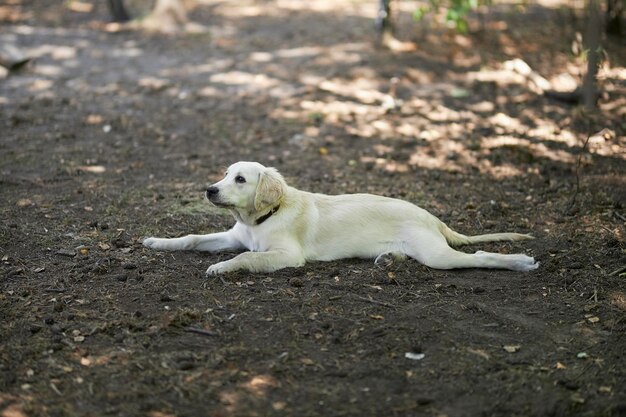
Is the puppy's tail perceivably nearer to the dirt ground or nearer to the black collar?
the dirt ground

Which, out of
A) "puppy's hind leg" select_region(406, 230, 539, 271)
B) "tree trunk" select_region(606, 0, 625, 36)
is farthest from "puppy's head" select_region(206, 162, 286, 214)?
"tree trunk" select_region(606, 0, 625, 36)

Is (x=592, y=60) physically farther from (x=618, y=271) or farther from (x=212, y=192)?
(x=212, y=192)

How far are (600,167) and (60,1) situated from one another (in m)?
14.3

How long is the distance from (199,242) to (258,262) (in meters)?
0.76

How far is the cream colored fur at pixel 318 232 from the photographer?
19.7ft

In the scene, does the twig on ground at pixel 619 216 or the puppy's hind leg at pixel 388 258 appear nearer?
the puppy's hind leg at pixel 388 258

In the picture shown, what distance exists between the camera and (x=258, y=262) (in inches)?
231

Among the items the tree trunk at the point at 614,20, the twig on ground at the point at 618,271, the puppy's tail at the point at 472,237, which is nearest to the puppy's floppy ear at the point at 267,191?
the puppy's tail at the point at 472,237

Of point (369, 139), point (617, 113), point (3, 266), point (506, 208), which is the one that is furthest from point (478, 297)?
point (617, 113)

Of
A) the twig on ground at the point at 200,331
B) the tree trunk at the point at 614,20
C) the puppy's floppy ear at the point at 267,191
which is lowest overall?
the twig on ground at the point at 200,331

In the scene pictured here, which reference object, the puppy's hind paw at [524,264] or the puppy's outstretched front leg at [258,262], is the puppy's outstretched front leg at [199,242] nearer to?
the puppy's outstretched front leg at [258,262]

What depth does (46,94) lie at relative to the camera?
1171cm

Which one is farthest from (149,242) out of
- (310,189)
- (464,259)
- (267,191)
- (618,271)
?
(618,271)

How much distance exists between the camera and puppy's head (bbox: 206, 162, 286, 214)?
19.8 feet
